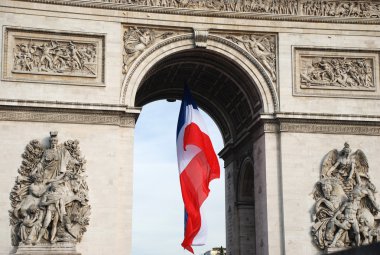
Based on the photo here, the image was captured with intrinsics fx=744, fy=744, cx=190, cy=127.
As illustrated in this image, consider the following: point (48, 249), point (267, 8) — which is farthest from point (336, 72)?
point (48, 249)

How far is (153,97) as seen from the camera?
2697cm

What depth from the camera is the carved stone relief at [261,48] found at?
22.5m

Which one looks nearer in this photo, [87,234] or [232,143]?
[87,234]

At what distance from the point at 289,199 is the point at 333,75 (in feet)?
13.7

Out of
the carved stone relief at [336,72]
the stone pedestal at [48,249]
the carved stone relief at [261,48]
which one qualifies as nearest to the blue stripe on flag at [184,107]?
the carved stone relief at [261,48]

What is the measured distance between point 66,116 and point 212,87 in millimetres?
6517

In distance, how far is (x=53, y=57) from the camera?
69.5ft

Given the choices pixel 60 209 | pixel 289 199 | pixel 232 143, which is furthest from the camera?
pixel 232 143

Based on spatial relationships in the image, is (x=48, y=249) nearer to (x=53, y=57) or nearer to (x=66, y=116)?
(x=66, y=116)

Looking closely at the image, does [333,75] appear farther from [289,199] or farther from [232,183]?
[232,183]

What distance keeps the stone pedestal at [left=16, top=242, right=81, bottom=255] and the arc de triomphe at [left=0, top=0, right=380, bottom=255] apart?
4cm

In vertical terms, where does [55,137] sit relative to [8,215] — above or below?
above

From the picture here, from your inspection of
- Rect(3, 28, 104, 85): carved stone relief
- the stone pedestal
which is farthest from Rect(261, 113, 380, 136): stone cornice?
the stone pedestal

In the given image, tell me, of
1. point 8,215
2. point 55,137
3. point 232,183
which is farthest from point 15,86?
point 232,183
